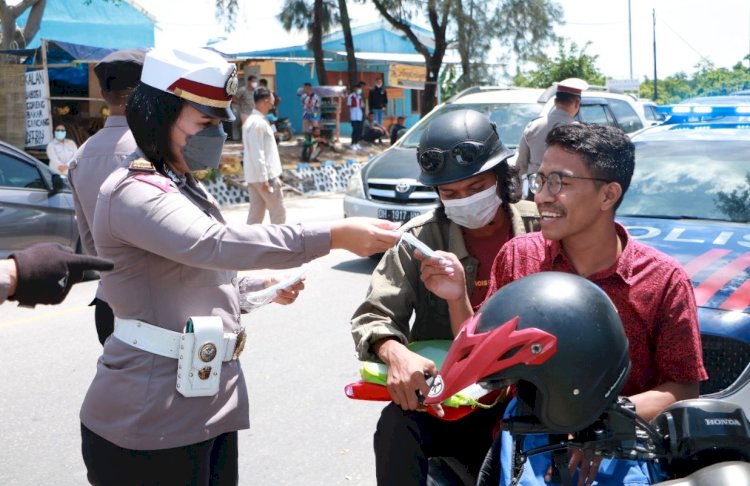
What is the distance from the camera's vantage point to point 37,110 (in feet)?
51.7

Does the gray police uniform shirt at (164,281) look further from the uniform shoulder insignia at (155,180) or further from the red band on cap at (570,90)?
the red band on cap at (570,90)

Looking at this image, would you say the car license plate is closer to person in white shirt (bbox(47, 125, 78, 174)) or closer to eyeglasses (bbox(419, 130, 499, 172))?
person in white shirt (bbox(47, 125, 78, 174))

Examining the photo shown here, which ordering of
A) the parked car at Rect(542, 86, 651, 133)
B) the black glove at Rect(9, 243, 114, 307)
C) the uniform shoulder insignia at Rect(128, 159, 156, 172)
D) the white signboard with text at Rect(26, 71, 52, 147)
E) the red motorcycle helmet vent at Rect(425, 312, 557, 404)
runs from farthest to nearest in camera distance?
the white signboard with text at Rect(26, 71, 52, 147)
the parked car at Rect(542, 86, 651, 133)
the uniform shoulder insignia at Rect(128, 159, 156, 172)
the black glove at Rect(9, 243, 114, 307)
the red motorcycle helmet vent at Rect(425, 312, 557, 404)

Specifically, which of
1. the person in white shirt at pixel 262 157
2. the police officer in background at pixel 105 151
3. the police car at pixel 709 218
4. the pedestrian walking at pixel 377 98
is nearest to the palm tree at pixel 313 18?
the pedestrian walking at pixel 377 98

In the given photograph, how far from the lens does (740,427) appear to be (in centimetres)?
196

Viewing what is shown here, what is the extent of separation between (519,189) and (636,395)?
1.07 metres

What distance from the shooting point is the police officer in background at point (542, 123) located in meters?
8.67

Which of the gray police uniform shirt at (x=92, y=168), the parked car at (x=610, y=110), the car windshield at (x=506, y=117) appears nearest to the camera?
the gray police uniform shirt at (x=92, y=168)

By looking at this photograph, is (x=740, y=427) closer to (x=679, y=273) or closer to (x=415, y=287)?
(x=679, y=273)

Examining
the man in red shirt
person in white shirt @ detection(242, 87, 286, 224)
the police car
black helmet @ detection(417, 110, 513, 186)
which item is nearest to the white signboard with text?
person in white shirt @ detection(242, 87, 286, 224)

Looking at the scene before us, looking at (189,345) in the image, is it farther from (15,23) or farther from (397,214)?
(15,23)

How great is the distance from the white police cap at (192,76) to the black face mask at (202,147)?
76 mm

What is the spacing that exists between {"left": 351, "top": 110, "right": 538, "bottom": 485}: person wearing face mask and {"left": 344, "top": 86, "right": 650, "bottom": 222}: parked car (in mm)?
5659

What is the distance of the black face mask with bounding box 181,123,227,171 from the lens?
8.29 feet
